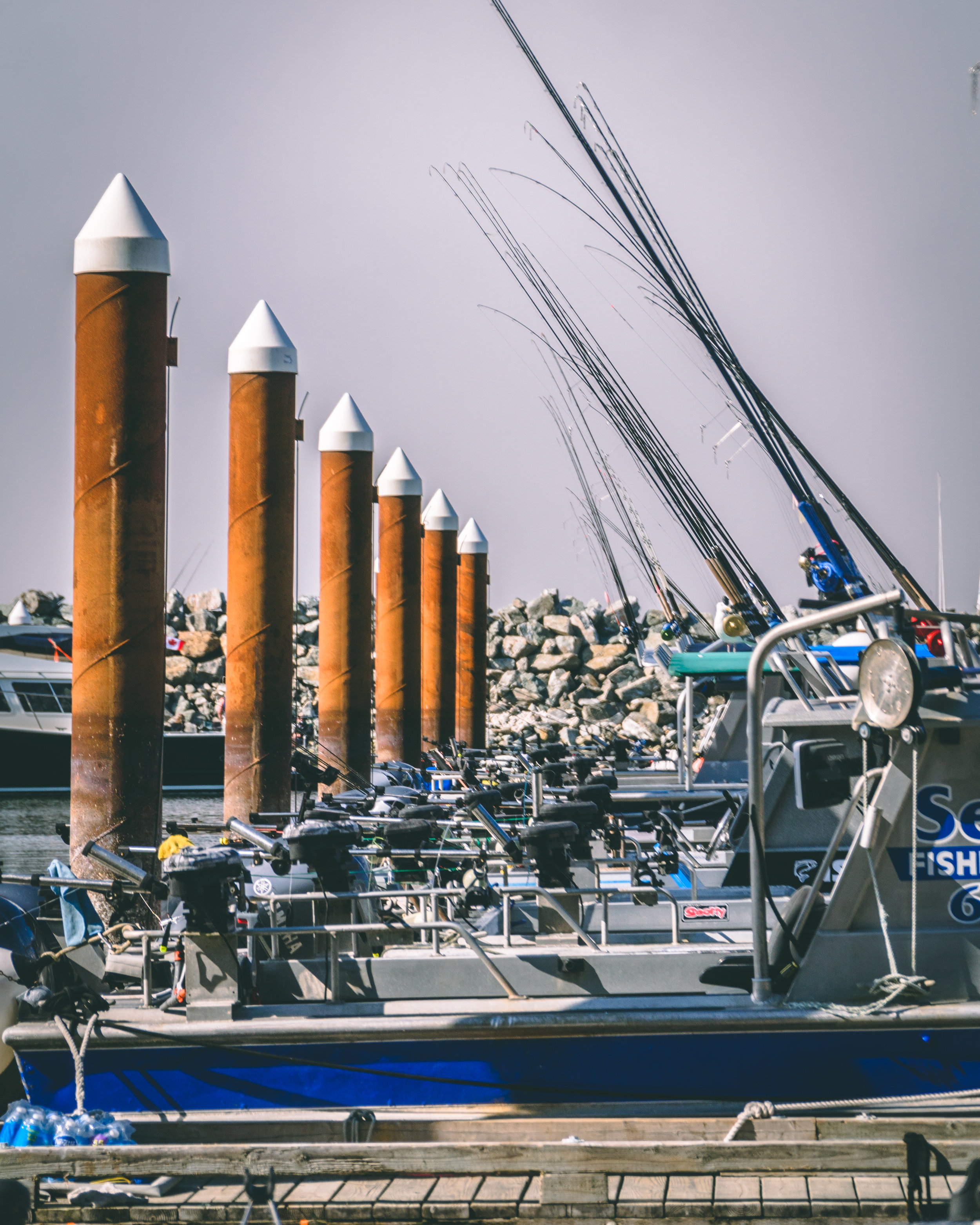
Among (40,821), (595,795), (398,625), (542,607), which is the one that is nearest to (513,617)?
(542,607)

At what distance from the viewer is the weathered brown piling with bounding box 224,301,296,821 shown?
45.0 ft

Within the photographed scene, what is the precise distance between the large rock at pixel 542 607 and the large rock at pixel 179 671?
441 inches

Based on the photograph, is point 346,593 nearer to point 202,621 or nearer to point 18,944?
point 18,944

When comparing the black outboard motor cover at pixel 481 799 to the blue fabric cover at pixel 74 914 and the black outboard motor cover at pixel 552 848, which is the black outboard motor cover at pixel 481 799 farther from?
the blue fabric cover at pixel 74 914

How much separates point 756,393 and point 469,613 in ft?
66.5

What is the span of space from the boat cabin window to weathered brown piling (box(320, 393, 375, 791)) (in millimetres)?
16481

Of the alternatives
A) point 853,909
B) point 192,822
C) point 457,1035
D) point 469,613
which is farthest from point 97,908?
point 469,613

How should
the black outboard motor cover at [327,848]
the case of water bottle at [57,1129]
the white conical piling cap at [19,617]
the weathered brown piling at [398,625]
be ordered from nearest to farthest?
the case of water bottle at [57,1129] → the black outboard motor cover at [327,848] → the weathered brown piling at [398,625] → the white conical piling cap at [19,617]

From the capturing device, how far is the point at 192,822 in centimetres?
1048

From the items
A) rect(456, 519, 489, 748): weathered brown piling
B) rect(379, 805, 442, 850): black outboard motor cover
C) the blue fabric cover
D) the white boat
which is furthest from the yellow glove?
the white boat

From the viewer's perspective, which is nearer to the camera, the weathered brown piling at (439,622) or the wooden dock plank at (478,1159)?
the wooden dock plank at (478,1159)

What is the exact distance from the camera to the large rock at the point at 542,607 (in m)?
43.3

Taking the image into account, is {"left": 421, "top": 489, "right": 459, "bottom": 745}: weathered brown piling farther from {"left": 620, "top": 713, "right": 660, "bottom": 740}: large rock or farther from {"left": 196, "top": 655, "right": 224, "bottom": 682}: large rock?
{"left": 196, "top": 655, "right": 224, "bottom": 682}: large rock

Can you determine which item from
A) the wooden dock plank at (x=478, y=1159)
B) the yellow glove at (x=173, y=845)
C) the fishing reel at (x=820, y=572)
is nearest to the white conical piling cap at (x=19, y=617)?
the yellow glove at (x=173, y=845)
